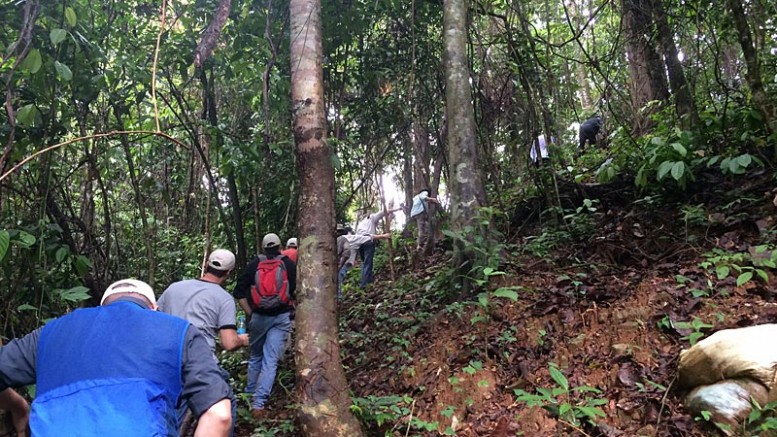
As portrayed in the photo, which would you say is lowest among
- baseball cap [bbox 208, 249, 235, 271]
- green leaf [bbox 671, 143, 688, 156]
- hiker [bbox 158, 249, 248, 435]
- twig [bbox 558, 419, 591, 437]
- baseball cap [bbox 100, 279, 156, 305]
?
twig [bbox 558, 419, 591, 437]

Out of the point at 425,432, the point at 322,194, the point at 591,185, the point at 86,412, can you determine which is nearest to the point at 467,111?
the point at 591,185

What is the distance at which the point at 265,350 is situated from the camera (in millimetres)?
5129

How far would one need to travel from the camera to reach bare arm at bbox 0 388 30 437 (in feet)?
7.75

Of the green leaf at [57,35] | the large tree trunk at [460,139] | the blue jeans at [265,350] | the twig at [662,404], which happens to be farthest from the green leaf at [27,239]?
the twig at [662,404]

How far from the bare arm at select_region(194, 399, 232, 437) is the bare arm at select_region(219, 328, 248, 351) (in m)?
2.05

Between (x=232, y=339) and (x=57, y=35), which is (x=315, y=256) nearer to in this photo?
(x=232, y=339)

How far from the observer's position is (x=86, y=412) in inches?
75.2

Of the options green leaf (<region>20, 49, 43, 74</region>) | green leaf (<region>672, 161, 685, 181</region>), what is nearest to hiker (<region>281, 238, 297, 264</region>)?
→ green leaf (<region>20, 49, 43, 74</region>)

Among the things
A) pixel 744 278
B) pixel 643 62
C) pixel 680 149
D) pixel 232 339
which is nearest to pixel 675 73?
pixel 643 62

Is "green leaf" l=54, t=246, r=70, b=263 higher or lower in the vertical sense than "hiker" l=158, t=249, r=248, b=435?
higher

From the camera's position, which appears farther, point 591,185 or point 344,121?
point 344,121

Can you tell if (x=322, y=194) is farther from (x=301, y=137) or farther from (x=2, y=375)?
(x=2, y=375)

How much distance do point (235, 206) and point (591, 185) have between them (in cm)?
489

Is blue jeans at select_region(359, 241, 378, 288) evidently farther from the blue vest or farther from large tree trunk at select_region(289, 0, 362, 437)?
the blue vest
